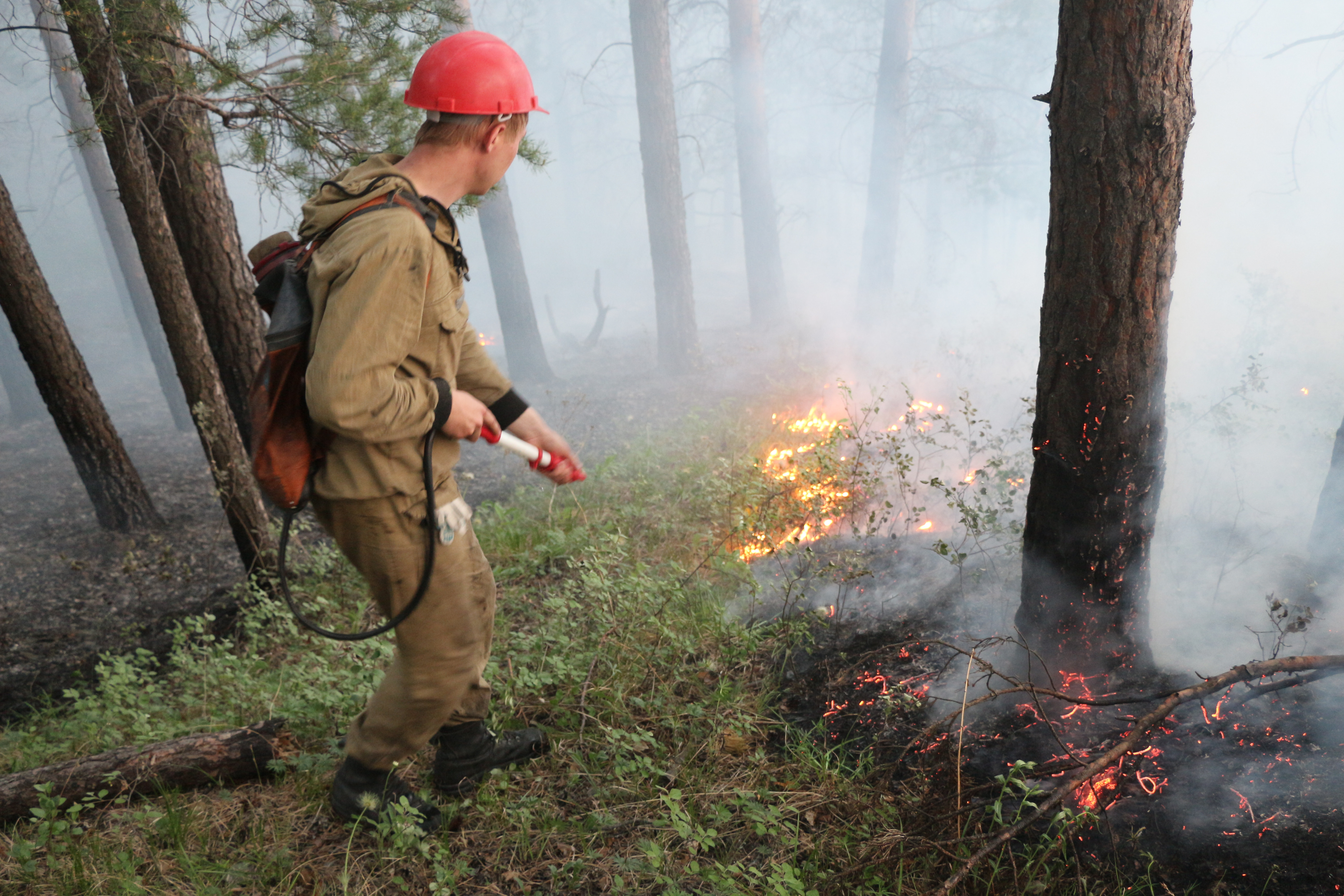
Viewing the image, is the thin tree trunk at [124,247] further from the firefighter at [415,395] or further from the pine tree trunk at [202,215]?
the firefighter at [415,395]

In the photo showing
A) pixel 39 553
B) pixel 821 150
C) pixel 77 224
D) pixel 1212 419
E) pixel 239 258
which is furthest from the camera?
pixel 821 150

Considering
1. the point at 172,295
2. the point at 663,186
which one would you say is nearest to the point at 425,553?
the point at 172,295

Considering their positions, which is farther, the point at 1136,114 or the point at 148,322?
the point at 148,322

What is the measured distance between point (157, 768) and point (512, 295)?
11307 millimetres

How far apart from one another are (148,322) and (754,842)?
13.6m

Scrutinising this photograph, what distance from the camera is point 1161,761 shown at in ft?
8.66

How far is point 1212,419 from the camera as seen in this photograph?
297 inches

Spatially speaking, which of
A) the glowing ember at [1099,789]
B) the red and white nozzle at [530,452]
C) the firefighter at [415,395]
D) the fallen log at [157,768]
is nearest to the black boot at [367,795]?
the firefighter at [415,395]

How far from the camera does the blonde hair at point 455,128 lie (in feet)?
6.82

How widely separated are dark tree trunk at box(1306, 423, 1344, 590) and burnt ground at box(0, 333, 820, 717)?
504 cm

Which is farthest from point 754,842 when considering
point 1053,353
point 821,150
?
point 821,150

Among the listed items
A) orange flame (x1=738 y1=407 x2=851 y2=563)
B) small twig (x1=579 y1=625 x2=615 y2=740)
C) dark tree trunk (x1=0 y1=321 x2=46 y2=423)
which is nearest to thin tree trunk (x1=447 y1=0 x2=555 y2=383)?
orange flame (x1=738 y1=407 x2=851 y2=563)

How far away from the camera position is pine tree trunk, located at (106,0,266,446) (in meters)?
4.51

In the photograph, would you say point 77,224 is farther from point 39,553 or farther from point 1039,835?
point 1039,835
